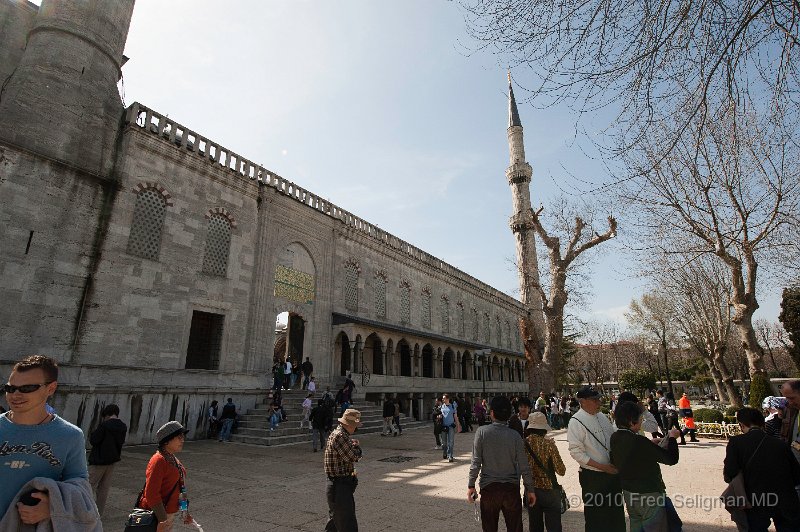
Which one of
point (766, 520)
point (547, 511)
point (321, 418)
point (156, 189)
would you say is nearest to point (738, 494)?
point (766, 520)

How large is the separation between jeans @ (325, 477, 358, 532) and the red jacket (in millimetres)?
1669

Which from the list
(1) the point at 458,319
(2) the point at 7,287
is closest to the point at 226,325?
(2) the point at 7,287

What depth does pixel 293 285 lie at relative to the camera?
800 inches

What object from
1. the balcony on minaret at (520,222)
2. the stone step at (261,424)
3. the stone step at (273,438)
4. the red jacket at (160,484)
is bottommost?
the stone step at (273,438)

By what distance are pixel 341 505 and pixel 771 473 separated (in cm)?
456

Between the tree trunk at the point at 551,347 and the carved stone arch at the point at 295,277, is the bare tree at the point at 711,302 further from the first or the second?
the carved stone arch at the point at 295,277

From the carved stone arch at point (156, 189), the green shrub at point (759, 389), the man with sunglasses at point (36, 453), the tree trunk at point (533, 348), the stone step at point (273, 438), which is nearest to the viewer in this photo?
the man with sunglasses at point (36, 453)

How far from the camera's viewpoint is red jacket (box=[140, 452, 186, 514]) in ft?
12.5

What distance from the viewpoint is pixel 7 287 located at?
1229cm

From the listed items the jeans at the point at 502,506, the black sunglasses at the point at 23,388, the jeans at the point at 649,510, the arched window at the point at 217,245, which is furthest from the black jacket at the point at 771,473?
the arched window at the point at 217,245

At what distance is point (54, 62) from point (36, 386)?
715 inches

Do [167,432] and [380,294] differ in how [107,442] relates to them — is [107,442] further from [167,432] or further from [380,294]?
[380,294]

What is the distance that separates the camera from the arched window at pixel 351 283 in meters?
23.8

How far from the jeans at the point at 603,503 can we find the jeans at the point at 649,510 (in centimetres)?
18
